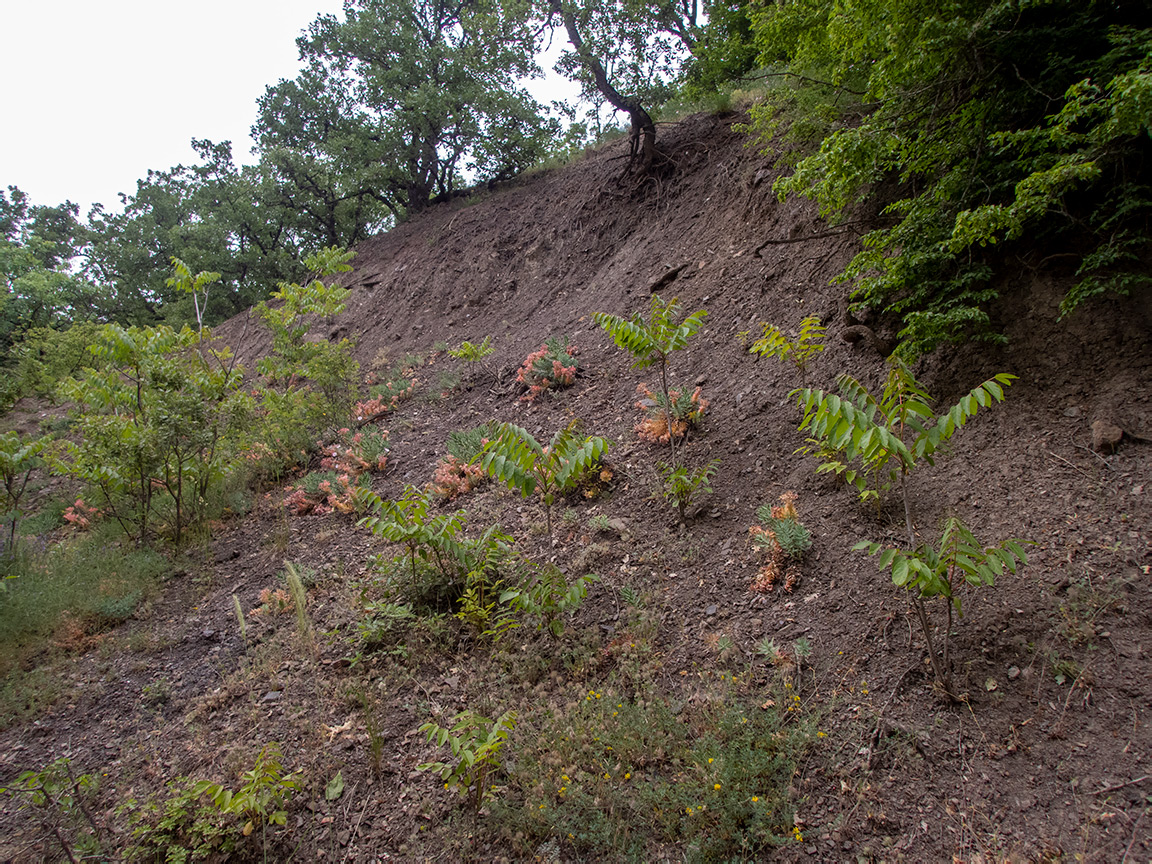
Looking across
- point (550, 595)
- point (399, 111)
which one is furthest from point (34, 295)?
point (550, 595)

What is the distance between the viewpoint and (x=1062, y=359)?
326cm

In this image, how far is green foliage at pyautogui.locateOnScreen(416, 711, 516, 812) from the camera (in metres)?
2.27

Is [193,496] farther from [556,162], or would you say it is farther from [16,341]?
[16,341]

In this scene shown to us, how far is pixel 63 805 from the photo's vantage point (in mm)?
2635

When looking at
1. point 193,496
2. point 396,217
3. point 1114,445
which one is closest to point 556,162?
point 396,217

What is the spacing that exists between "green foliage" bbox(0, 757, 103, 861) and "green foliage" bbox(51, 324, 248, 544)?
3.25 meters

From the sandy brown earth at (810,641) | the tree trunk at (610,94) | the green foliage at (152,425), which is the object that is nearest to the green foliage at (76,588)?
the sandy brown earth at (810,641)

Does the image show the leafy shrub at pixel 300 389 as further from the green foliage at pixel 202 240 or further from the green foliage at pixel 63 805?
the green foliage at pixel 202 240

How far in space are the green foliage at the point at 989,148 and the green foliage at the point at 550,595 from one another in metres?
2.62

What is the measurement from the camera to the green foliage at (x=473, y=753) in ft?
7.43

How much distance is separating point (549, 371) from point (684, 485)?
138 inches

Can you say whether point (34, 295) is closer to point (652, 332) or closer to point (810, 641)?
point (652, 332)

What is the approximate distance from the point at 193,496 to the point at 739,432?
6.00 m

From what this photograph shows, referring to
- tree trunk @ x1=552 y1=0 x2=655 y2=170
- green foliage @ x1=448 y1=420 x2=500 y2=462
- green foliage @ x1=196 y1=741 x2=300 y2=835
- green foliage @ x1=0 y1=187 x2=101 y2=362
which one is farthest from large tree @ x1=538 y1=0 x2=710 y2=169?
green foliage @ x1=0 y1=187 x2=101 y2=362
